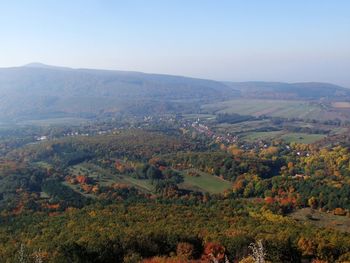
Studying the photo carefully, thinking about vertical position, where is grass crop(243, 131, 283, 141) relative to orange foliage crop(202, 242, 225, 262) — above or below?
below

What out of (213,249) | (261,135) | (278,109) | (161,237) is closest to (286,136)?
(261,135)

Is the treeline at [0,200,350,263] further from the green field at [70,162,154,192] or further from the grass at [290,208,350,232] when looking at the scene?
the green field at [70,162,154,192]

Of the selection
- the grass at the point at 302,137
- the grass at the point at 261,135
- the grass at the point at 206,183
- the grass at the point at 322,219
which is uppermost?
the grass at the point at 322,219

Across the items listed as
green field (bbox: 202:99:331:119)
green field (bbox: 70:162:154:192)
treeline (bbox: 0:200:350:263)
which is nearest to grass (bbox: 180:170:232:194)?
green field (bbox: 70:162:154:192)

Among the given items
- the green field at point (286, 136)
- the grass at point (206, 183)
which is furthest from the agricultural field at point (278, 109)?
the grass at point (206, 183)

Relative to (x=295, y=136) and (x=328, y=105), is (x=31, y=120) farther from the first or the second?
(x=328, y=105)

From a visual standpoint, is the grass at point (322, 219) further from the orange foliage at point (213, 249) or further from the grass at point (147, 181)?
the orange foliage at point (213, 249)
